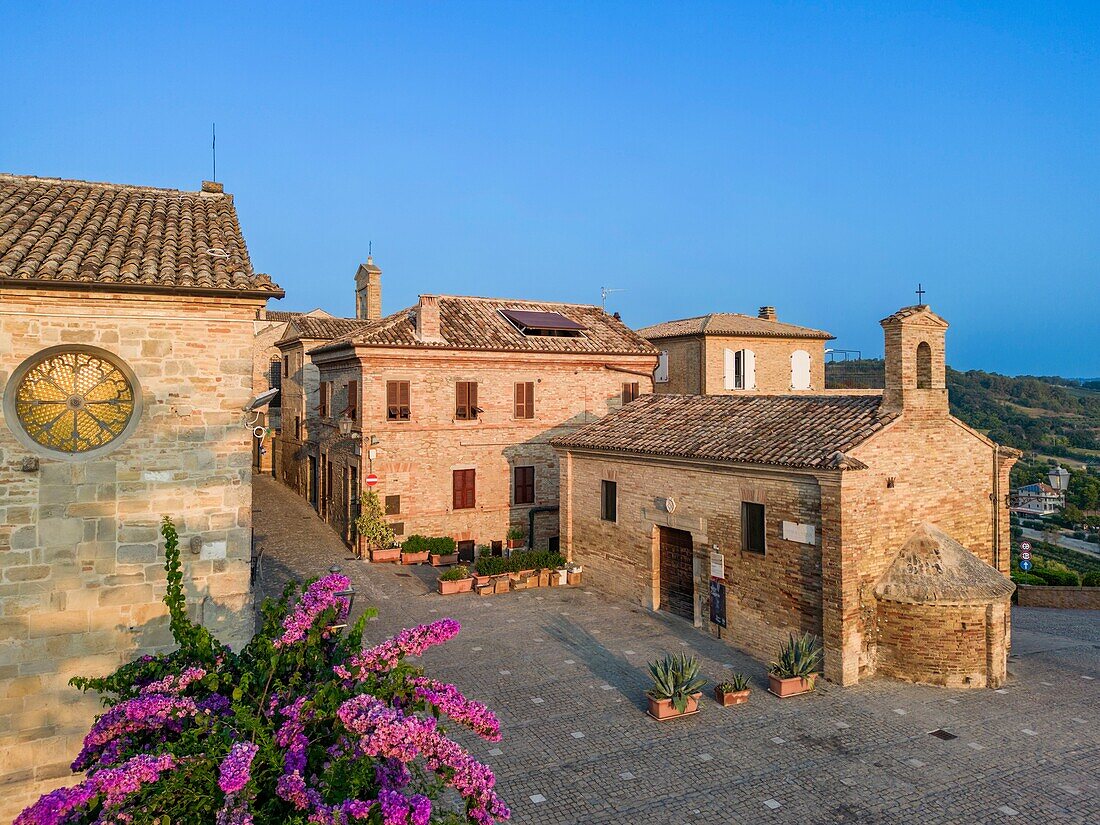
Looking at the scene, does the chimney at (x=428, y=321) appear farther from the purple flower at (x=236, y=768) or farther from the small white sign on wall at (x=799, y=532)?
the purple flower at (x=236, y=768)

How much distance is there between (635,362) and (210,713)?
23.9 m

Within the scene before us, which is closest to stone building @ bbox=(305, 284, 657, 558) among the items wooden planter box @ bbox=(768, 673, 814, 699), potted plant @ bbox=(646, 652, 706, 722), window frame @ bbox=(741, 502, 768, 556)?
window frame @ bbox=(741, 502, 768, 556)

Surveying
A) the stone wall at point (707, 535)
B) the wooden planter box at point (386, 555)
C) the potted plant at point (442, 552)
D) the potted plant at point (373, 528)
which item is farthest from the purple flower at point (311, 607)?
the potted plant at point (373, 528)

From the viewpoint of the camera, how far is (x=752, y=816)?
9117 mm

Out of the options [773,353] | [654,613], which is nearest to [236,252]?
[654,613]

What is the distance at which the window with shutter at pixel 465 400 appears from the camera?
968 inches

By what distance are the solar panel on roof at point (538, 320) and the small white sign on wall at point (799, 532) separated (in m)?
14.8

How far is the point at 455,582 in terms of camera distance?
1939 cm

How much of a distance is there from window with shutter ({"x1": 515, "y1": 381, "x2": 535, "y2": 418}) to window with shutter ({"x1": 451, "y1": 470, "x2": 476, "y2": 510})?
297 cm

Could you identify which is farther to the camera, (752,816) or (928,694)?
(928,694)

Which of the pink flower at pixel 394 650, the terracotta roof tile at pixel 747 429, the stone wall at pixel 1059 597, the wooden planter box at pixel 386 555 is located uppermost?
the terracotta roof tile at pixel 747 429

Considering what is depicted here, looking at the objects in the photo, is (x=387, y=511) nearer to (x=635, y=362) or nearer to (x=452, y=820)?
(x=635, y=362)

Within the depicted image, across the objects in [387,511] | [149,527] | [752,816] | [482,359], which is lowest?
[752,816]

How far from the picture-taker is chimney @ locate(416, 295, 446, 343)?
24156 millimetres
